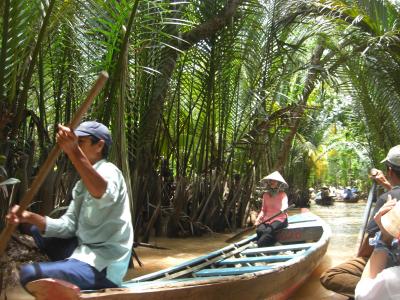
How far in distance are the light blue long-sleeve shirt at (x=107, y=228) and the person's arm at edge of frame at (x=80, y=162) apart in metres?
0.07

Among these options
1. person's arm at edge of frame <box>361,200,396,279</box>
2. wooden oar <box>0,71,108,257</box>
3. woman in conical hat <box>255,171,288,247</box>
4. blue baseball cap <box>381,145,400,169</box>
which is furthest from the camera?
woman in conical hat <box>255,171,288,247</box>

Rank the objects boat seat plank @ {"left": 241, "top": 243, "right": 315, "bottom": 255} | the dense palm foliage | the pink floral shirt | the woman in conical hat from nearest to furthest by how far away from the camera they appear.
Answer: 1. the dense palm foliage
2. boat seat plank @ {"left": 241, "top": 243, "right": 315, "bottom": 255}
3. the woman in conical hat
4. the pink floral shirt

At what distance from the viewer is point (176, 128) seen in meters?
7.69

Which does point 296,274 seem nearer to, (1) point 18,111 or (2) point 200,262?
(2) point 200,262

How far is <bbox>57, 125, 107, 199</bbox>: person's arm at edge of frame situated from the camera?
2.02 meters

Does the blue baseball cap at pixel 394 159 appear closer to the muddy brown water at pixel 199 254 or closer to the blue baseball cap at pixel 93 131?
the blue baseball cap at pixel 93 131

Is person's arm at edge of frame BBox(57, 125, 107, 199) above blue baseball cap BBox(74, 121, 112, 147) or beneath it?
beneath

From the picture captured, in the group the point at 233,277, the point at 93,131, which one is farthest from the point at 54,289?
the point at 233,277

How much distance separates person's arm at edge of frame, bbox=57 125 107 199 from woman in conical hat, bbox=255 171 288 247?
390 cm

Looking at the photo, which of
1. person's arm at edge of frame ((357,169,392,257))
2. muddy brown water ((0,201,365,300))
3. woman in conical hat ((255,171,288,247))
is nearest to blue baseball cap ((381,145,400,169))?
person's arm at edge of frame ((357,169,392,257))

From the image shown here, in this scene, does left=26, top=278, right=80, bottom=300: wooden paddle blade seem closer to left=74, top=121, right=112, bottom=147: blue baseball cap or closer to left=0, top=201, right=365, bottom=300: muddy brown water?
left=74, top=121, right=112, bottom=147: blue baseball cap

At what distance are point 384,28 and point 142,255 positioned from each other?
13.6ft

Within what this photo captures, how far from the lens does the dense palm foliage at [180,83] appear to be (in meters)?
4.14

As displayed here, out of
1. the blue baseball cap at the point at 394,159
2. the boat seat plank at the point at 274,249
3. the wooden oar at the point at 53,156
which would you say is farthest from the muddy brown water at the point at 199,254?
the blue baseball cap at the point at 394,159
